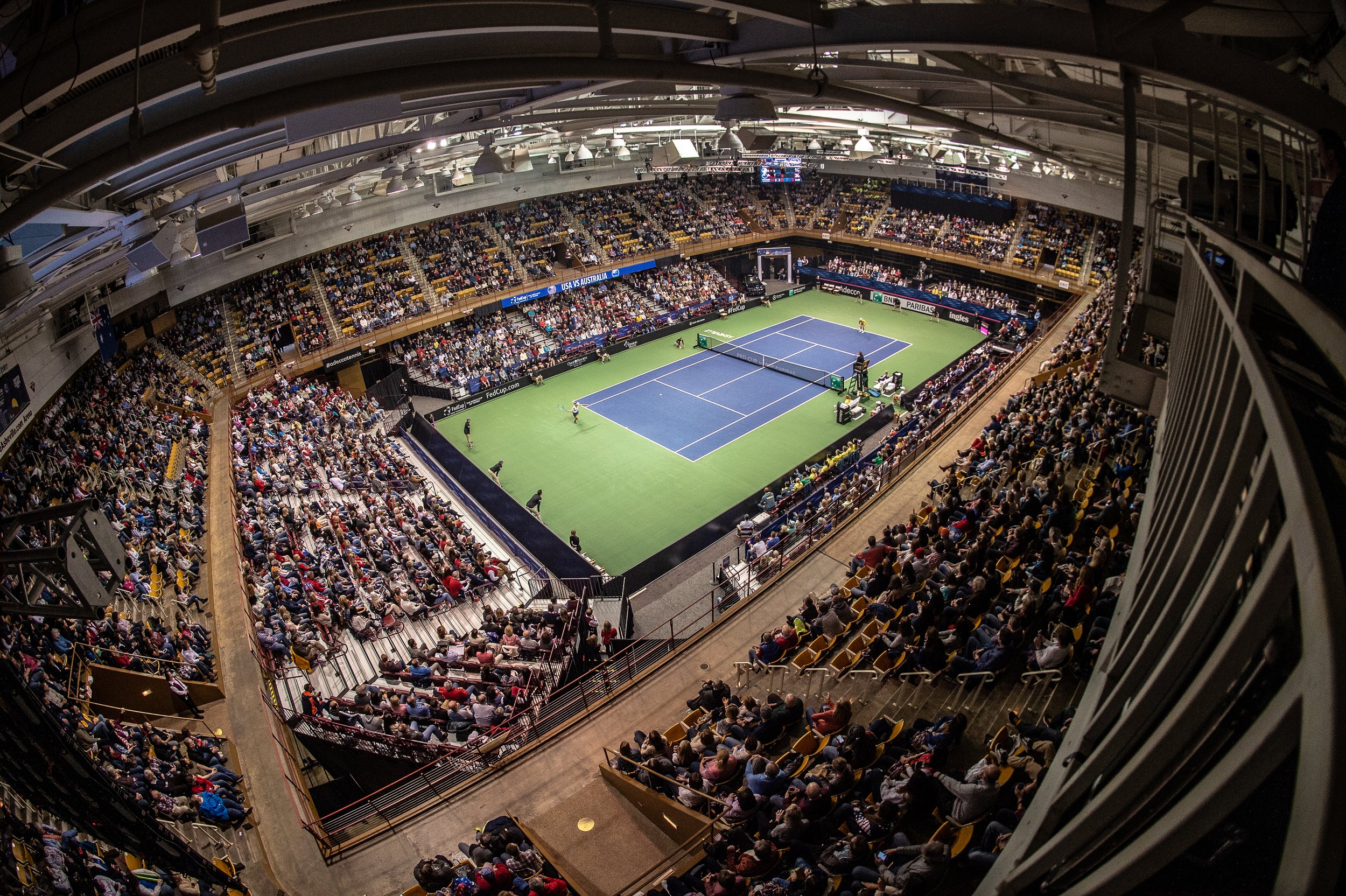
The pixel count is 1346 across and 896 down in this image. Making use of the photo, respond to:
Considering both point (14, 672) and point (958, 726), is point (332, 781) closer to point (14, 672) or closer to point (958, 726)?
point (14, 672)

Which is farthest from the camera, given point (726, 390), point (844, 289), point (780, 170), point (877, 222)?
point (877, 222)

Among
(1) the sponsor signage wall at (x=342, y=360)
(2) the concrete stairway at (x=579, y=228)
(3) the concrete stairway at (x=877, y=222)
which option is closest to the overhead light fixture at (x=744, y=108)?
(1) the sponsor signage wall at (x=342, y=360)

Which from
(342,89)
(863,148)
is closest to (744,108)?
(342,89)

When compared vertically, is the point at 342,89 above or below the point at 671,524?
below

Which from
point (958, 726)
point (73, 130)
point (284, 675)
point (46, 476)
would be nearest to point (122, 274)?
point (46, 476)

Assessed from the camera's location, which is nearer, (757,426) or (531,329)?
(757,426)

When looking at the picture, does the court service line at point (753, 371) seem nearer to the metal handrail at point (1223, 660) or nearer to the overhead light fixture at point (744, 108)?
the overhead light fixture at point (744, 108)

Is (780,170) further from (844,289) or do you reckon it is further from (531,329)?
(531,329)
